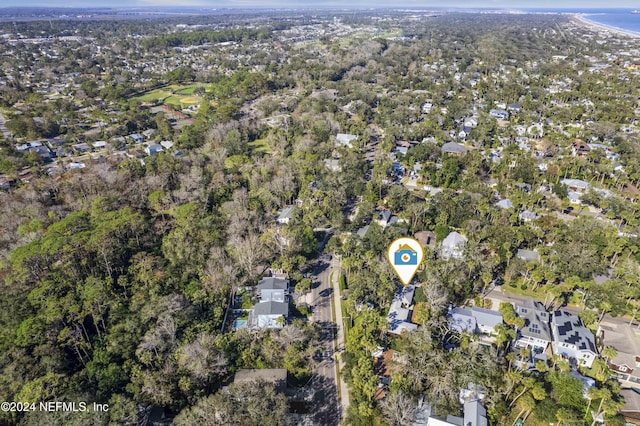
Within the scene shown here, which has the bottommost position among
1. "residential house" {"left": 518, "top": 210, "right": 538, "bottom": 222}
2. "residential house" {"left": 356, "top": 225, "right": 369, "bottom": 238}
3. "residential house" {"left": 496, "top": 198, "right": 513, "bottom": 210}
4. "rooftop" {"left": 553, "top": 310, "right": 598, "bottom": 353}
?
"rooftop" {"left": 553, "top": 310, "right": 598, "bottom": 353}

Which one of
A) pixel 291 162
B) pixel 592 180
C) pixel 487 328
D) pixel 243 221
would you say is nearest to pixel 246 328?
pixel 243 221

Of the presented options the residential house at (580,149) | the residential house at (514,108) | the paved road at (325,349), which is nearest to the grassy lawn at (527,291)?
the paved road at (325,349)

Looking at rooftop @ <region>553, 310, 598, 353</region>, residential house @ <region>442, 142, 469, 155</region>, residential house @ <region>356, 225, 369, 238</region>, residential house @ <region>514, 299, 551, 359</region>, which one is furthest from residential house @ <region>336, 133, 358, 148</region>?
rooftop @ <region>553, 310, 598, 353</region>

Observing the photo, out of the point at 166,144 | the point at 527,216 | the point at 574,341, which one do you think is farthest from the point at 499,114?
the point at 166,144

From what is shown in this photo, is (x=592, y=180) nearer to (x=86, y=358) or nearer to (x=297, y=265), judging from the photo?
(x=297, y=265)

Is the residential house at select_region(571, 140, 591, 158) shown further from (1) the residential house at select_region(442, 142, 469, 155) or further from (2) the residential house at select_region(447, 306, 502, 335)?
(2) the residential house at select_region(447, 306, 502, 335)

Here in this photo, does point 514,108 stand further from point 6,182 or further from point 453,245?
point 6,182
